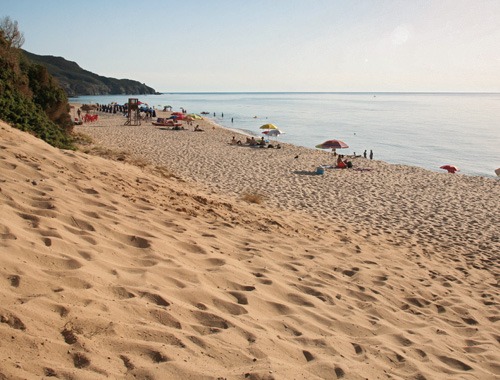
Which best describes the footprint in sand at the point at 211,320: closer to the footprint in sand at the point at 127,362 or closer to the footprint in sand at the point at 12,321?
the footprint in sand at the point at 127,362

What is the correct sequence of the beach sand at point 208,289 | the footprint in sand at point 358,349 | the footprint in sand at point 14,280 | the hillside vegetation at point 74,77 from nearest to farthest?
the beach sand at point 208,289 < the footprint in sand at point 14,280 < the footprint in sand at point 358,349 < the hillside vegetation at point 74,77

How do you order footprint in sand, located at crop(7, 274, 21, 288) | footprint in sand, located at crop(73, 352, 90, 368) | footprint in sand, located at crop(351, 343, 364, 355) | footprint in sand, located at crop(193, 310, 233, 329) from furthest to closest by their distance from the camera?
footprint in sand, located at crop(351, 343, 364, 355) → footprint in sand, located at crop(193, 310, 233, 329) → footprint in sand, located at crop(7, 274, 21, 288) → footprint in sand, located at crop(73, 352, 90, 368)

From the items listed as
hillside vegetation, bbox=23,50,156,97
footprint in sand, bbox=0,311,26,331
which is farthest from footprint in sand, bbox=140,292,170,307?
hillside vegetation, bbox=23,50,156,97

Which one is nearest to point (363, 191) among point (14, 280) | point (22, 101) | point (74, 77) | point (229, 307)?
point (22, 101)

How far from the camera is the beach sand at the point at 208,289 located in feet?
8.94

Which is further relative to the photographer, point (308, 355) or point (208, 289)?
point (208, 289)

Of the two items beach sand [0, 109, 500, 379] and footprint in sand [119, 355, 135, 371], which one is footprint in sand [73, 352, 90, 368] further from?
footprint in sand [119, 355, 135, 371]

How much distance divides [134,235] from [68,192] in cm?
135

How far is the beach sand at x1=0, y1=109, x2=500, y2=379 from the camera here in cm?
272

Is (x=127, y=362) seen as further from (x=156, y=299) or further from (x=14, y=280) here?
(x=14, y=280)

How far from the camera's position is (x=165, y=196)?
768 cm

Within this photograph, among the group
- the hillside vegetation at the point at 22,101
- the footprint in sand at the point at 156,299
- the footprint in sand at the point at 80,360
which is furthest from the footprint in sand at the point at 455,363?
the hillside vegetation at the point at 22,101

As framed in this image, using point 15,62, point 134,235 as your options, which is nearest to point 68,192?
point 134,235

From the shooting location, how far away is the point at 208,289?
3.87 metres
